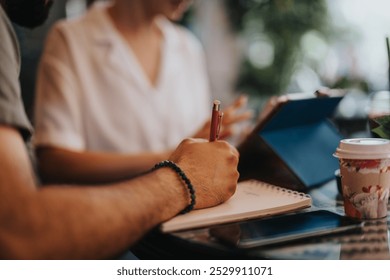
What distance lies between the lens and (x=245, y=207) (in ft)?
3.12

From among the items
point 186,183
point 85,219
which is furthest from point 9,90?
point 186,183

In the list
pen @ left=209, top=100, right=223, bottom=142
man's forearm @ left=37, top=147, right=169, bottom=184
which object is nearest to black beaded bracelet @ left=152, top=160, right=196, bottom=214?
pen @ left=209, top=100, right=223, bottom=142

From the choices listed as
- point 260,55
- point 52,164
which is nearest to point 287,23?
point 260,55

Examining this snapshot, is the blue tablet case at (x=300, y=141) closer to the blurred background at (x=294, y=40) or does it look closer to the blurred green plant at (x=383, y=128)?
the blurred green plant at (x=383, y=128)

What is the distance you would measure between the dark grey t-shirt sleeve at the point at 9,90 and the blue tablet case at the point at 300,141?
57cm

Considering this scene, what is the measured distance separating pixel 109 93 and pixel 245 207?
114cm

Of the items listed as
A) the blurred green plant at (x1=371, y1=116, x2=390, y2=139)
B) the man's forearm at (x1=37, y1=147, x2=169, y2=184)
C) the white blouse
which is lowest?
the man's forearm at (x1=37, y1=147, x2=169, y2=184)

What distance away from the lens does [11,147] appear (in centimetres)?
76

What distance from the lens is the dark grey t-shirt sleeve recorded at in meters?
0.80

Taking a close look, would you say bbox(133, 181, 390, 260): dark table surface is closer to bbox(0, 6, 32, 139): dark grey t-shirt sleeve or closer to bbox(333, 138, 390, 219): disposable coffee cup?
bbox(333, 138, 390, 219): disposable coffee cup

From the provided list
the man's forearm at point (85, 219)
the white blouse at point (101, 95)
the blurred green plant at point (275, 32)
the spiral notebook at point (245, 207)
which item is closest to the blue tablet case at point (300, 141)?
the spiral notebook at point (245, 207)

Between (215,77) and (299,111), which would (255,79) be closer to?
(215,77)

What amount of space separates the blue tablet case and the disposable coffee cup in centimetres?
23

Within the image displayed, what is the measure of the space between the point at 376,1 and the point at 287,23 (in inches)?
24.8
